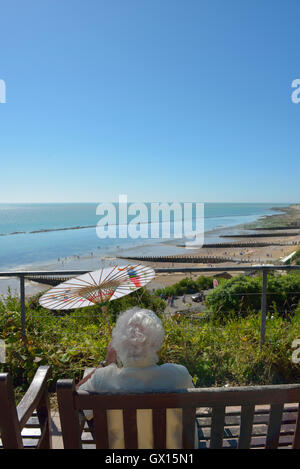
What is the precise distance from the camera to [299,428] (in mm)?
1293

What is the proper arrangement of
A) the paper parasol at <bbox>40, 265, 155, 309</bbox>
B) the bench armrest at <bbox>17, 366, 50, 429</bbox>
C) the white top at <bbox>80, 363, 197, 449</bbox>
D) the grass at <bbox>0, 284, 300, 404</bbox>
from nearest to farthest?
the white top at <bbox>80, 363, 197, 449</bbox> < the bench armrest at <bbox>17, 366, 50, 429</bbox> < the paper parasol at <bbox>40, 265, 155, 309</bbox> < the grass at <bbox>0, 284, 300, 404</bbox>

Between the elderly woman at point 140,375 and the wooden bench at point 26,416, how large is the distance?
242 millimetres

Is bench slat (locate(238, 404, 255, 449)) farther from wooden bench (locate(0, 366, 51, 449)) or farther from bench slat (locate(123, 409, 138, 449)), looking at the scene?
wooden bench (locate(0, 366, 51, 449))

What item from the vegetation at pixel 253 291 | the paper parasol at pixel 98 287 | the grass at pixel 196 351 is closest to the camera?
the paper parasol at pixel 98 287

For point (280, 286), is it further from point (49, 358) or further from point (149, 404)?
point (149, 404)

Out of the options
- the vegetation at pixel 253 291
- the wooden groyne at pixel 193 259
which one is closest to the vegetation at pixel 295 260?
the wooden groyne at pixel 193 259

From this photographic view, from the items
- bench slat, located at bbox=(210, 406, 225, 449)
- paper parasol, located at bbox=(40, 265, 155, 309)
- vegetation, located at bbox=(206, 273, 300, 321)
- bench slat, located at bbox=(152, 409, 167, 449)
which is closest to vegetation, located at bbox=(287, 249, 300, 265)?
vegetation, located at bbox=(206, 273, 300, 321)

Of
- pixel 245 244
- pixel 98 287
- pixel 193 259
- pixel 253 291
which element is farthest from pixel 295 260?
pixel 98 287

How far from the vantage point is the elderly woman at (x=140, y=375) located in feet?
4.28

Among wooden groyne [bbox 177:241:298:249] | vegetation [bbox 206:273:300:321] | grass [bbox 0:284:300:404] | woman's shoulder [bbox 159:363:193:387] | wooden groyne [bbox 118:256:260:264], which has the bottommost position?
wooden groyne [bbox 118:256:260:264]

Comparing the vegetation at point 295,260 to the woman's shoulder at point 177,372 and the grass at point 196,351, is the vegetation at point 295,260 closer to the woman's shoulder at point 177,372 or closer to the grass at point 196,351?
the grass at point 196,351

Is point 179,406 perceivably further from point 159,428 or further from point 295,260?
point 295,260

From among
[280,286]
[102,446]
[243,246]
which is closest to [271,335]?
[102,446]

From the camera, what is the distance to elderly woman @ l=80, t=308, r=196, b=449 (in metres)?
1.30
